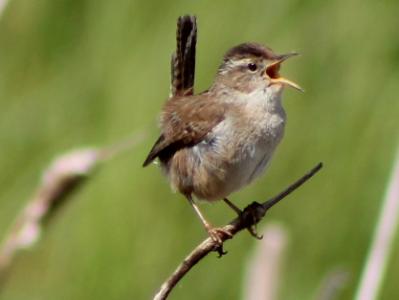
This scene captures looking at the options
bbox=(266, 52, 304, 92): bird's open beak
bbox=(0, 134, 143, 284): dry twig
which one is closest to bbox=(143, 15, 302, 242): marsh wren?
bbox=(266, 52, 304, 92): bird's open beak

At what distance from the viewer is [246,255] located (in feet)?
13.0

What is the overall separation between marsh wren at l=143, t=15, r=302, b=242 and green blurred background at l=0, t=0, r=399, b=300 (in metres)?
0.49

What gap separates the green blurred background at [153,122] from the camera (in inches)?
152

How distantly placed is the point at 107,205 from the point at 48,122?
14.5 inches

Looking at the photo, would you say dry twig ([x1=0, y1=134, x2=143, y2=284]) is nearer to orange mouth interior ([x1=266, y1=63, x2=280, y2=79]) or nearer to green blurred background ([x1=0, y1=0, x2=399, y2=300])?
orange mouth interior ([x1=266, y1=63, x2=280, y2=79])

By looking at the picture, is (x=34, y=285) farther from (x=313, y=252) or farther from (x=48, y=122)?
(x=313, y=252)

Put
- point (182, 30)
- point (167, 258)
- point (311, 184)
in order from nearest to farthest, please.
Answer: point (182, 30) < point (167, 258) < point (311, 184)

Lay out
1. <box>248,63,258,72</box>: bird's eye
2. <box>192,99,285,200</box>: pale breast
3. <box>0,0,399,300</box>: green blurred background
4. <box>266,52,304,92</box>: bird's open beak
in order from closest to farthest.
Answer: <box>192,99,285,200</box>: pale breast, <box>266,52,304,92</box>: bird's open beak, <box>248,63,258,72</box>: bird's eye, <box>0,0,399,300</box>: green blurred background

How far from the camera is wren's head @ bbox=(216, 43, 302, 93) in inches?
127

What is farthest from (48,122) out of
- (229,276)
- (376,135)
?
(376,135)

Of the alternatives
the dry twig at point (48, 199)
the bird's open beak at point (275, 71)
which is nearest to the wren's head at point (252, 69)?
the bird's open beak at point (275, 71)

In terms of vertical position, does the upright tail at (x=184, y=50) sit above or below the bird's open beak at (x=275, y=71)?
above

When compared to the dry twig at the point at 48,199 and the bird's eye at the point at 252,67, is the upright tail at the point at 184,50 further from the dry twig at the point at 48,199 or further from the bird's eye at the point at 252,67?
the dry twig at the point at 48,199

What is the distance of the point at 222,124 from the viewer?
10.5 ft
